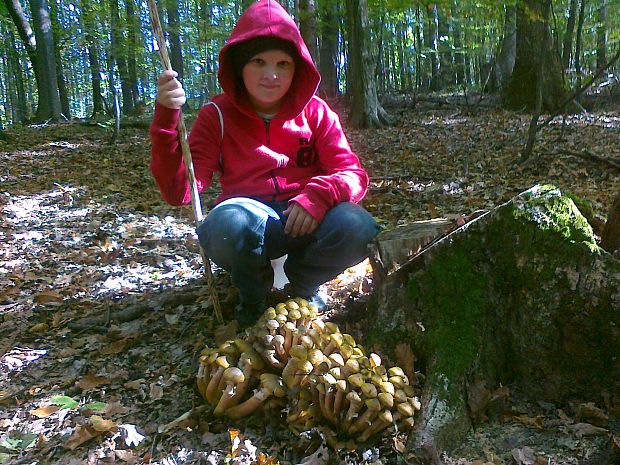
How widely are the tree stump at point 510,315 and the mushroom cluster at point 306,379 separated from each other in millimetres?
249

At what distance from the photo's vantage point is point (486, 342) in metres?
2.46

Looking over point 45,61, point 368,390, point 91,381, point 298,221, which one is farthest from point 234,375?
point 45,61

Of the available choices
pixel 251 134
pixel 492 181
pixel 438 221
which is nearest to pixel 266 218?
pixel 251 134

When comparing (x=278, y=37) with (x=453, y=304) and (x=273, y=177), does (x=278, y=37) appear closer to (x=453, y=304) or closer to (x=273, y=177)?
(x=273, y=177)

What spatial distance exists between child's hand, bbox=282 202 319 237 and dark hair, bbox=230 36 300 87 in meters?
0.96

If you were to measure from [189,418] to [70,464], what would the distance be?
1.76 feet

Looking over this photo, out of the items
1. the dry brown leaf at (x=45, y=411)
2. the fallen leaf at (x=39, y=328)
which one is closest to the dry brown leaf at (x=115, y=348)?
the dry brown leaf at (x=45, y=411)

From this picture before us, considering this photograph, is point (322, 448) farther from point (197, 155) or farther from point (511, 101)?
point (511, 101)

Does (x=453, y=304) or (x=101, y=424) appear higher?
(x=453, y=304)

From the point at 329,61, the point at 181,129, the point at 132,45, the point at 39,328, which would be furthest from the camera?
the point at 132,45

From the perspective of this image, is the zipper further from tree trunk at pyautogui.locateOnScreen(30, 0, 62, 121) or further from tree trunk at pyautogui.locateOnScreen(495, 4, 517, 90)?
tree trunk at pyautogui.locateOnScreen(495, 4, 517, 90)

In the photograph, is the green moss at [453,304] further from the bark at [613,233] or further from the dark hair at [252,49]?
the dark hair at [252,49]

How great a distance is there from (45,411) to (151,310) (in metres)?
1.15

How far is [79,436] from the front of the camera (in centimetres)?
227
